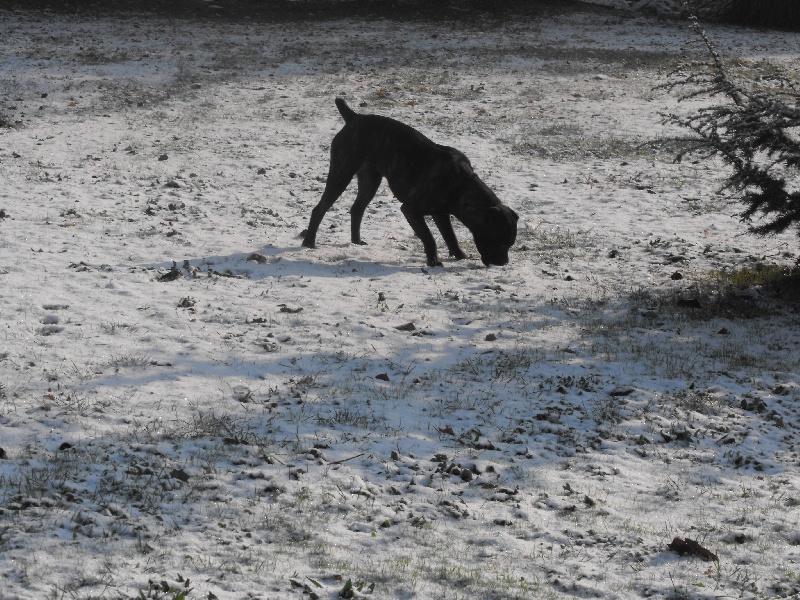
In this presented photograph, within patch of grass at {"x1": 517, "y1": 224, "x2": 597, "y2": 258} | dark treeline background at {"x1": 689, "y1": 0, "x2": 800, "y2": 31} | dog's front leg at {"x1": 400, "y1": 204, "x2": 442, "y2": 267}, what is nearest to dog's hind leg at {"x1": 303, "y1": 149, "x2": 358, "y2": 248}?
dog's front leg at {"x1": 400, "y1": 204, "x2": 442, "y2": 267}

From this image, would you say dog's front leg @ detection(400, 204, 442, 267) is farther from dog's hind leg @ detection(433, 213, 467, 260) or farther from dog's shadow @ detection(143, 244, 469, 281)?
dog's hind leg @ detection(433, 213, 467, 260)

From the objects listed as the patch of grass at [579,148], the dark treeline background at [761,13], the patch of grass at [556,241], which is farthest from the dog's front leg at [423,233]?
the dark treeline background at [761,13]

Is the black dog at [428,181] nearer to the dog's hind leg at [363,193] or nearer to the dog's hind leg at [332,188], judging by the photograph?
the dog's hind leg at [332,188]

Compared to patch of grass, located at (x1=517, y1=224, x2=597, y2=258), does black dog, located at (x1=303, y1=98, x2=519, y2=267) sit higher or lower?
higher

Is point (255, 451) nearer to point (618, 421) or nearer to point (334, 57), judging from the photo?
point (618, 421)

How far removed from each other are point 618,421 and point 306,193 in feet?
26.8

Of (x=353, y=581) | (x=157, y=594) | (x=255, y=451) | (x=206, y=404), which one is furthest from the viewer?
(x=206, y=404)

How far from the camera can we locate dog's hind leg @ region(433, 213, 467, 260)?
1084cm

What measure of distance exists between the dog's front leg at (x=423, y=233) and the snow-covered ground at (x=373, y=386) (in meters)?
0.50

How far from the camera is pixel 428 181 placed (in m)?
10.4

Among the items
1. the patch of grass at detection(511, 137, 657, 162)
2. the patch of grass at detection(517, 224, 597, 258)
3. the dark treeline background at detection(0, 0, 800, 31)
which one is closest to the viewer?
the patch of grass at detection(517, 224, 597, 258)

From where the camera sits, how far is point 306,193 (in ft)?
45.0

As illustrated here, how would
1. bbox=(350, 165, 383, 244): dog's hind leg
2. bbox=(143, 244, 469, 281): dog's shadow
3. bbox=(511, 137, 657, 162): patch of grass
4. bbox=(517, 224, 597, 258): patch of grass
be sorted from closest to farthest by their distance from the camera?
bbox=(143, 244, 469, 281): dog's shadow, bbox=(350, 165, 383, 244): dog's hind leg, bbox=(517, 224, 597, 258): patch of grass, bbox=(511, 137, 657, 162): patch of grass

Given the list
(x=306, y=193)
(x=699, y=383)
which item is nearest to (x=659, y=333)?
(x=699, y=383)
